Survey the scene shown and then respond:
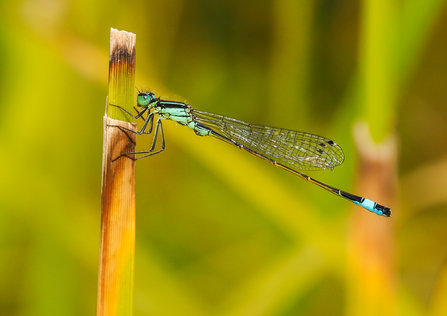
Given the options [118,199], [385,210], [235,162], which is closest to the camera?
[118,199]

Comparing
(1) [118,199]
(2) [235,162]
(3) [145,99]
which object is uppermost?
(3) [145,99]

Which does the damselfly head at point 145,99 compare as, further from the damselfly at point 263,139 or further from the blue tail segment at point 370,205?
the blue tail segment at point 370,205

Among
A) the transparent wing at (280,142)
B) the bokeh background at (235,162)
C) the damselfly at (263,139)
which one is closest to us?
the bokeh background at (235,162)

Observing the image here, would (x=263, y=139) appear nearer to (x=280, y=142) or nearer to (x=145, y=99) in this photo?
(x=280, y=142)

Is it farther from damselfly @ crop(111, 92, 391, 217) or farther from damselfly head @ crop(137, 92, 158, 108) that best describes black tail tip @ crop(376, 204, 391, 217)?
damselfly head @ crop(137, 92, 158, 108)

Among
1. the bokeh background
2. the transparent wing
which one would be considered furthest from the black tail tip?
the transparent wing

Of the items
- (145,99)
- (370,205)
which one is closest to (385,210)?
(370,205)

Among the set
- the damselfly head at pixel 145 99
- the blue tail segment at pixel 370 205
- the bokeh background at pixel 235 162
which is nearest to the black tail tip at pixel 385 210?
the blue tail segment at pixel 370 205
